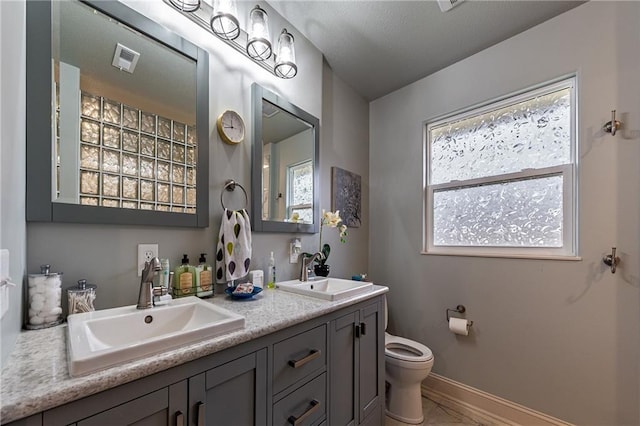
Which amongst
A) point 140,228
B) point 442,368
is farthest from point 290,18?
point 442,368

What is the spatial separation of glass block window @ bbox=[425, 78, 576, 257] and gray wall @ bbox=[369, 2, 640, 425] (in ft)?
0.28

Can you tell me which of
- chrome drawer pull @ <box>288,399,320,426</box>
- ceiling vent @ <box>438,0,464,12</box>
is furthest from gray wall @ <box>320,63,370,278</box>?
chrome drawer pull @ <box>288,399,320,426</box>

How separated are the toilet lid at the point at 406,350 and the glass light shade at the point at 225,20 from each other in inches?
83.7

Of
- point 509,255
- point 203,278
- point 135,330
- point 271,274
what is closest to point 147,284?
point 135,330

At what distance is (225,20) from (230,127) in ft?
1.72

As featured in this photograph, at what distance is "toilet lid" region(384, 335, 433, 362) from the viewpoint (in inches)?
68.1

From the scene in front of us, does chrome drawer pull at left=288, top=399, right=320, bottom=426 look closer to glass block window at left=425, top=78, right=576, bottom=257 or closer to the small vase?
the small vase

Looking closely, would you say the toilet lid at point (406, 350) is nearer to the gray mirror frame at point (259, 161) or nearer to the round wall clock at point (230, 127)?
the gray mirror frame at point (259, 161)

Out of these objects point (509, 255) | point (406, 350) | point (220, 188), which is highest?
point (220, 188)

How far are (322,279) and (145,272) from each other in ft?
3.59

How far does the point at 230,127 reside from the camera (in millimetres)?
1426

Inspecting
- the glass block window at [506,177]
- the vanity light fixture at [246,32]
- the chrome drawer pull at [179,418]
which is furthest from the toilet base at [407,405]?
the vanity light fixture at [246,32]

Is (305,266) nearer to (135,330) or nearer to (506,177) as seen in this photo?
(135,330)

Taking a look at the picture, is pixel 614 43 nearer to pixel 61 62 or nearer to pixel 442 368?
pixel 442 368
